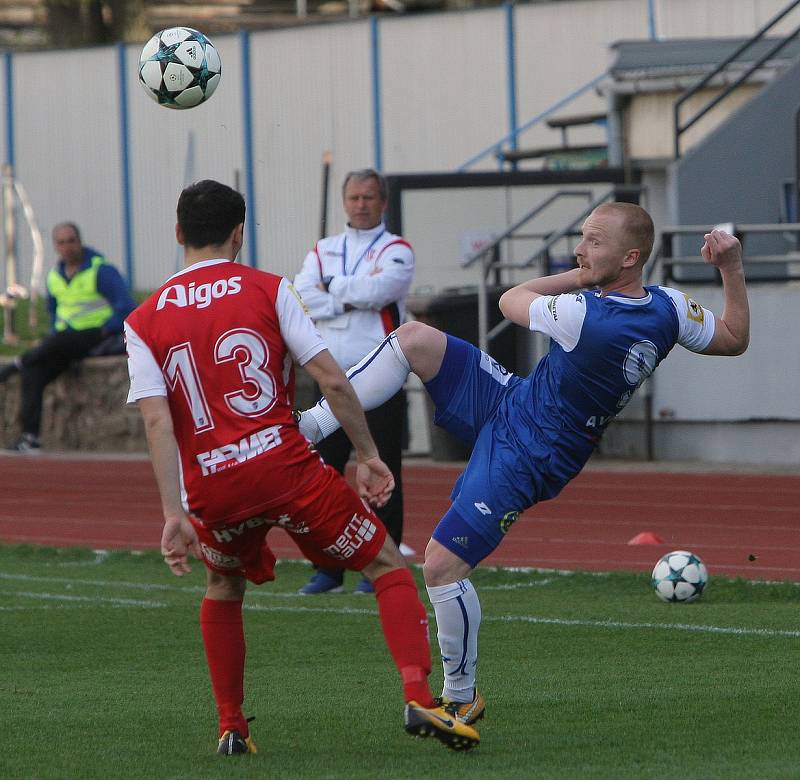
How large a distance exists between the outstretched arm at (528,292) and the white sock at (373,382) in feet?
1.42

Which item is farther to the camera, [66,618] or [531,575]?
[531,575]

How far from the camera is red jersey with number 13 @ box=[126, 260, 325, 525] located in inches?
199

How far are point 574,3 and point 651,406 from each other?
11.3m

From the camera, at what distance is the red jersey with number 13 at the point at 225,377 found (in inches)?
199

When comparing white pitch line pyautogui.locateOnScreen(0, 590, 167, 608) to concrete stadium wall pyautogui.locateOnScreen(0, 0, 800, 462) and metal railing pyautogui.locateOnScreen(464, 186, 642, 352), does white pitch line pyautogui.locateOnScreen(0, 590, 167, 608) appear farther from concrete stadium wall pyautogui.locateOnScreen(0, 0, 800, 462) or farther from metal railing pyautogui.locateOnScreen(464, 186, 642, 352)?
concrete stadium wall pyautogui.locateOnScreen(0, 0, 800, 462)

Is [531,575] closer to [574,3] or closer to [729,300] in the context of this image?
[729,300]

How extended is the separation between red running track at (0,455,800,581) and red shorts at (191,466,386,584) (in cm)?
488

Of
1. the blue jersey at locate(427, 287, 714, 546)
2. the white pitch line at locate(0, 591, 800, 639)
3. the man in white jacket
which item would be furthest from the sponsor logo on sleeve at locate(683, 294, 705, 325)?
the man in white jacket

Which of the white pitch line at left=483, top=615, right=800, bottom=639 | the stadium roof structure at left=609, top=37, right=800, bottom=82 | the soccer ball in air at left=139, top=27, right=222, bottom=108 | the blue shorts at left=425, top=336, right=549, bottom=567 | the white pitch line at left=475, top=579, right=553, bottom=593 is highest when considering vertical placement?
the stadium roof structure at left=609, top=37, right=800, bottom=82

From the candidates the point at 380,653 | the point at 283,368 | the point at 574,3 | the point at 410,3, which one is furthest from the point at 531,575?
the point at 410,3

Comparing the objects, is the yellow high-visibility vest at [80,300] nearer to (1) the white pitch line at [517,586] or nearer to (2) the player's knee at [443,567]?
(1) the white pitch line at [517,586]

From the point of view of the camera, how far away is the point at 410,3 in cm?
3969

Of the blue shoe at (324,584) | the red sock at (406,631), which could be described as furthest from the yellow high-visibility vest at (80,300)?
the red sock at (406,631)

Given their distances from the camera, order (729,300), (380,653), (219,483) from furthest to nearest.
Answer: (380,653), (729,300), (219,483)
